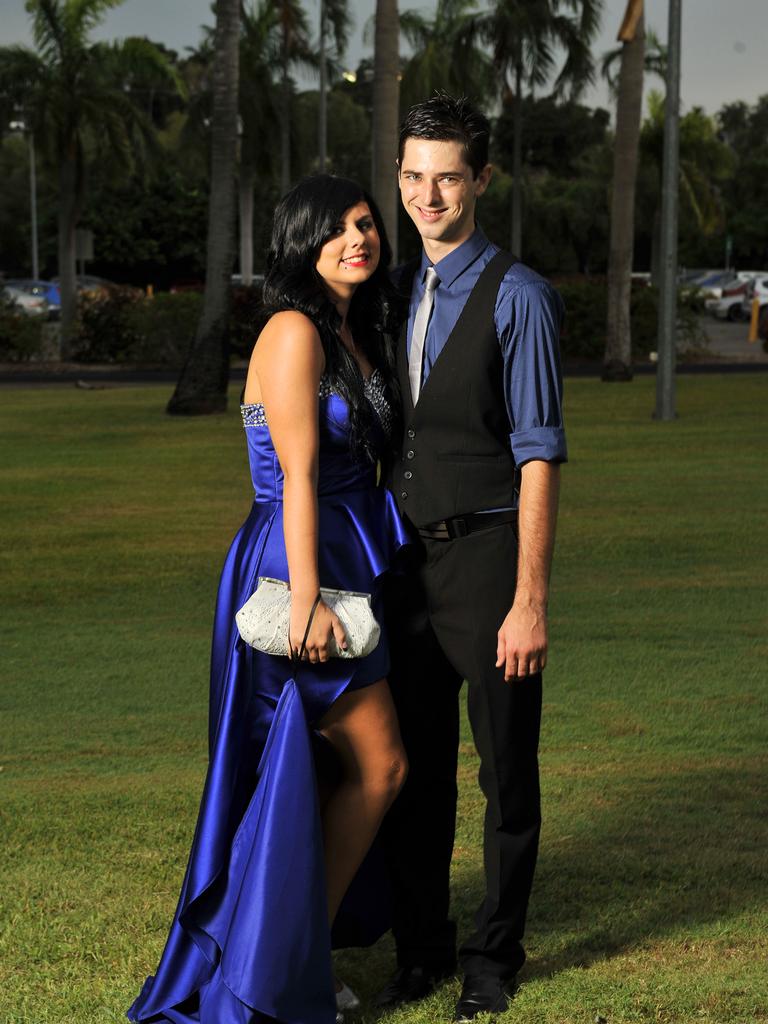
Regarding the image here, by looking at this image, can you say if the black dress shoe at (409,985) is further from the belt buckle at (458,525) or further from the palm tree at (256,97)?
the palm tree at (256,97)

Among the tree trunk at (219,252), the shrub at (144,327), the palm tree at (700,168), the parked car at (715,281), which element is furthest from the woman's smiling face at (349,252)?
the parked car at (715,281)

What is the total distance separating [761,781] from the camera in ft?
18.8

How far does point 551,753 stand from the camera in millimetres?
6078

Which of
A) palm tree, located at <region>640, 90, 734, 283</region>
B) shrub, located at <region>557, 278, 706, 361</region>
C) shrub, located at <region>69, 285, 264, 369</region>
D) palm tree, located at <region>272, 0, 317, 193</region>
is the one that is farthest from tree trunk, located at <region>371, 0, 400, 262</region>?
palm tree, located at <region>640, 90, 734, 283</region>

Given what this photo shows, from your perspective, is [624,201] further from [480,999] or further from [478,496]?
[480,999]

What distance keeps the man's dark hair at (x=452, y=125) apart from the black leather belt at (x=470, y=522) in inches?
30.5

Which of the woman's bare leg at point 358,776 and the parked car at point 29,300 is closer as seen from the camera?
the woman's bare leg at point 358,776

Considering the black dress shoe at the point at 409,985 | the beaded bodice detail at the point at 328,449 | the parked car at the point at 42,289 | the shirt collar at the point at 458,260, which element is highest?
the parked car at the point at 42,289

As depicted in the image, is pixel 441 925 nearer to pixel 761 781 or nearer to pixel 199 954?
pixel 199 954

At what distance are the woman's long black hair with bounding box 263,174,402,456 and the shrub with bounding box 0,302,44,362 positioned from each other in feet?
96.3

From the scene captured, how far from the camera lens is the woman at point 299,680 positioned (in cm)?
338

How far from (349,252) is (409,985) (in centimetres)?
174

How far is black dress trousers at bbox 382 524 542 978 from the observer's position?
363 centimetres

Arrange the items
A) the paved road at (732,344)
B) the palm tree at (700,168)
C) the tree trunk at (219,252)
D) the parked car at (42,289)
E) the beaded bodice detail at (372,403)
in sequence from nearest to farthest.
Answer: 1. the beaded bodice detail at (372,403)
2. the tree trunk at (219,252)
3. the paved road at (732,344)
4. the parked car at (42,289)
5. the palm tree at (700,168)
